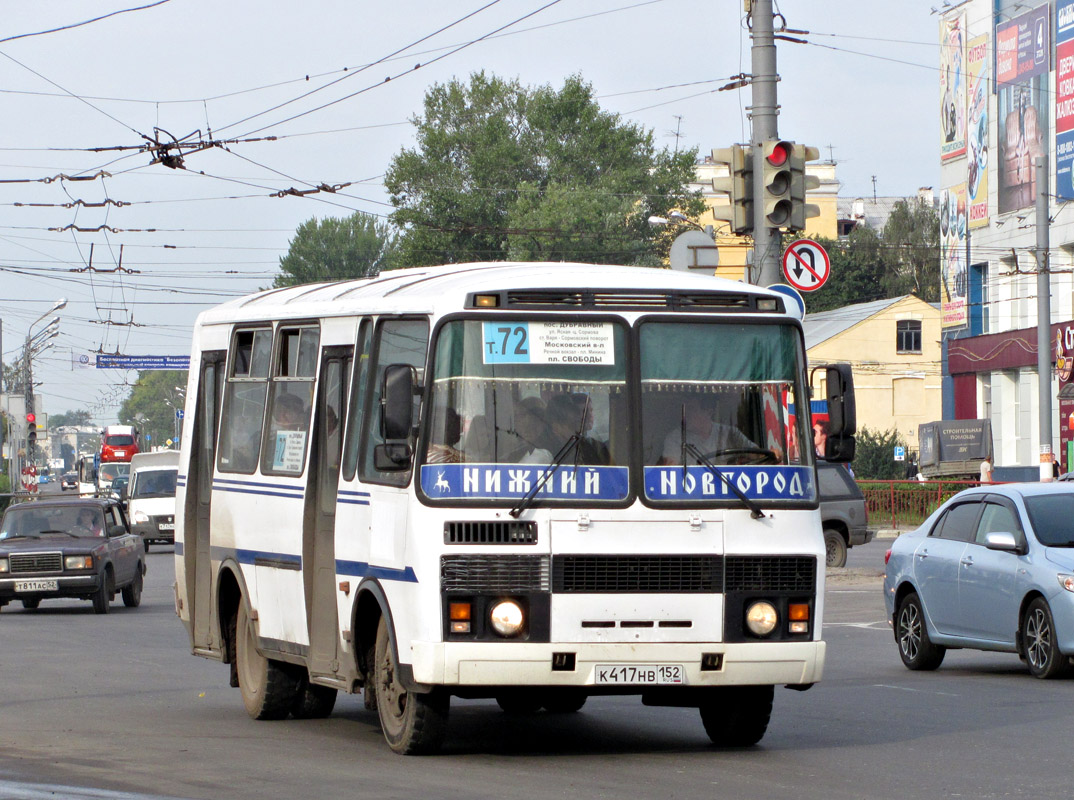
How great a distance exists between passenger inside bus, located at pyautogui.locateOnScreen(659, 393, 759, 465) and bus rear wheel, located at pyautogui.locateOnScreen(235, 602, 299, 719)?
347 cm

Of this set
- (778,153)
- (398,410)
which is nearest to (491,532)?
(398,410)

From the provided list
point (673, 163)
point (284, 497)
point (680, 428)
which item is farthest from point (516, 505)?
point (673, 163)

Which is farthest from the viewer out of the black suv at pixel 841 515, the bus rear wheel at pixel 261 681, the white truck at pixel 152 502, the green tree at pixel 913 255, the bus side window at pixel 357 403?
the green tree at pixel 913 255

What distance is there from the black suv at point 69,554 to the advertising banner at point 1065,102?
1304 inches

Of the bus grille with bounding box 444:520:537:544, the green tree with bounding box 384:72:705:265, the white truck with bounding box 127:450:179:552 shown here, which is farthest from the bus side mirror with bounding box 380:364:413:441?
the green tree with bounding box 384:72:705:265

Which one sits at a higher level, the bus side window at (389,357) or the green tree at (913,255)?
the green tree at (913,255)

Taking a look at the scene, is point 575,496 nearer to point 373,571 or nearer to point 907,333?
point 373,571

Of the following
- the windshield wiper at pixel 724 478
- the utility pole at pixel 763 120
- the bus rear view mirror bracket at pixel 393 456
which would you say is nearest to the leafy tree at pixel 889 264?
the utility pole at pixel 763 120

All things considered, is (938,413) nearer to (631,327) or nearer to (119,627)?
(119,627)

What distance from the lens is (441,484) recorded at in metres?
9.05

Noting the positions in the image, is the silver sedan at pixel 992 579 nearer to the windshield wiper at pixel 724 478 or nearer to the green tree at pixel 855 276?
the windshield wiper at pixel 724 478

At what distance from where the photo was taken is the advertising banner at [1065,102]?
5100cm

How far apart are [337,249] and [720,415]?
318 feet

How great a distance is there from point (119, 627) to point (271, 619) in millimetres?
10855
